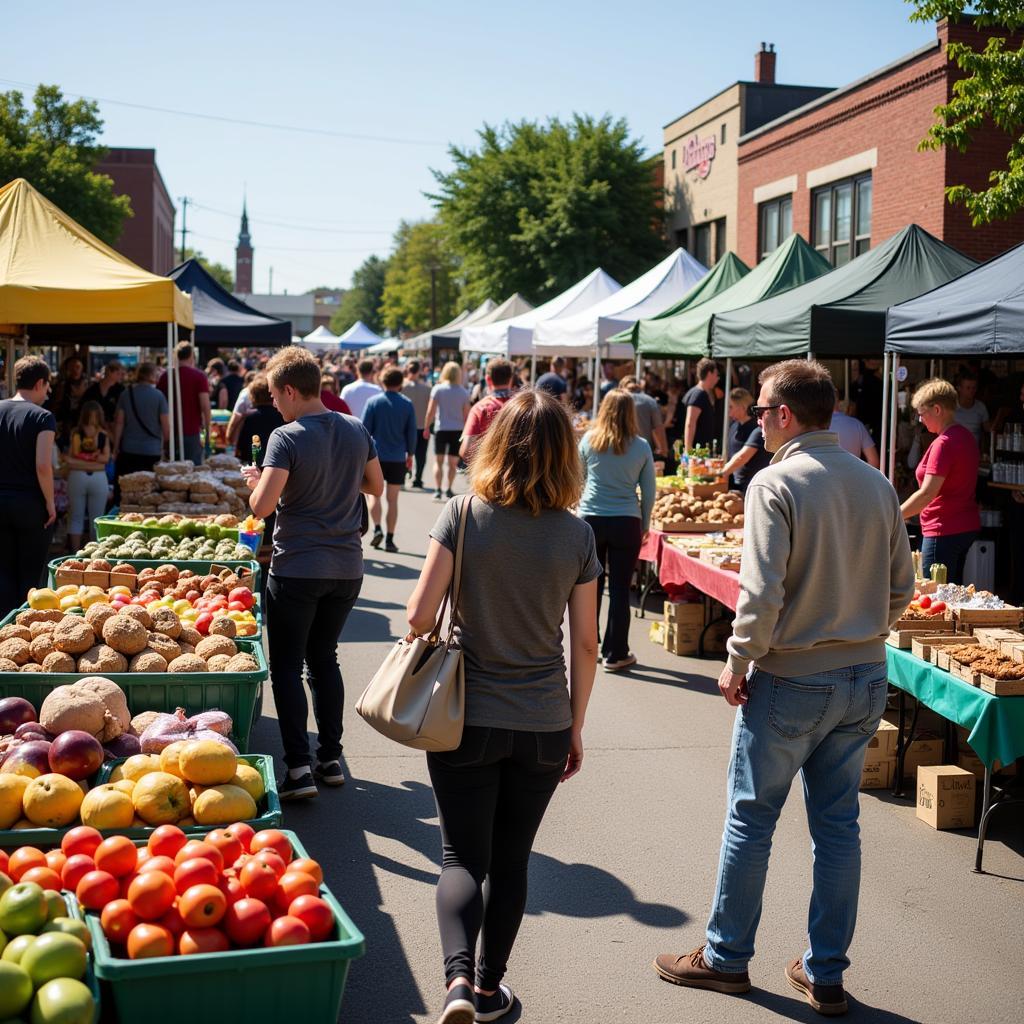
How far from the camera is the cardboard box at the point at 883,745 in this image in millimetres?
6309

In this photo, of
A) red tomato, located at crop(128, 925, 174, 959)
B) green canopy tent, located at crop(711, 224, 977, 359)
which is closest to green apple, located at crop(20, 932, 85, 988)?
red tomato, located at crop(128, 925, 174, 959)

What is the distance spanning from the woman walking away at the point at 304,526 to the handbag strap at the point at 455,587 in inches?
82.6

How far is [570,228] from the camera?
36.5 m

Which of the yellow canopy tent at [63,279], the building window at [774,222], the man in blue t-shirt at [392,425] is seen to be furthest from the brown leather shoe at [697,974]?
the building window at [774,222]

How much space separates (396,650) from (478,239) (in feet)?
118

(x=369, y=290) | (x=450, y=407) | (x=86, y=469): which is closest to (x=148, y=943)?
(x=86, y=469)

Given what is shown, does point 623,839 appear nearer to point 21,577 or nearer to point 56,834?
point 56,834

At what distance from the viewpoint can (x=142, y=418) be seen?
12.5 meters

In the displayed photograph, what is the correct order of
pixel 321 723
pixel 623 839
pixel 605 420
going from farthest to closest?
pixel 605 420
pixel 321 723
pixel 623 839

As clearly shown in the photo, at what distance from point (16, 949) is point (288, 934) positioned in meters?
0.65

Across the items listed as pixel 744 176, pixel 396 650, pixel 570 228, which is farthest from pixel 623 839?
pixel 570 228

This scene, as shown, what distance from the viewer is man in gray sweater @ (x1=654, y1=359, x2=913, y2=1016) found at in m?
3.80

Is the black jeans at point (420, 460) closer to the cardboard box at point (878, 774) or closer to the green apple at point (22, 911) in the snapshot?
the cardboard box at point (878, 774)

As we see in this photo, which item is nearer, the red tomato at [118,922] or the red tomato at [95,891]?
the red tomato at [118,922]
